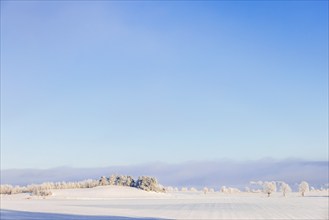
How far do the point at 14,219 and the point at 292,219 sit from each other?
55.1ft

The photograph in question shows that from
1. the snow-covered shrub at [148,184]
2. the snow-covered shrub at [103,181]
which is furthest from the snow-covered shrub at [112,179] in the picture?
the snow-covered shrub at [148,184]

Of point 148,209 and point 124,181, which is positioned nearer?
point 148,209

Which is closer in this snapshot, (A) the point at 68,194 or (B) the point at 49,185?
(A) the point at 68,194

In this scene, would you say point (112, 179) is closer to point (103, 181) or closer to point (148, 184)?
point (103, 181)

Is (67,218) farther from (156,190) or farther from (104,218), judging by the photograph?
(156,190)

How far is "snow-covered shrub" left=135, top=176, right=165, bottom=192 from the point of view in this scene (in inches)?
3638

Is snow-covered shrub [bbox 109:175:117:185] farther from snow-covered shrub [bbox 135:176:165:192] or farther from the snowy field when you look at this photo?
the snowy field

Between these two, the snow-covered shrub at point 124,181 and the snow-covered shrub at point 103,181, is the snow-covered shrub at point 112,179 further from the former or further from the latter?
the snow-covered shrub at point 103,181

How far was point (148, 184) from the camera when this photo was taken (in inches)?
3679

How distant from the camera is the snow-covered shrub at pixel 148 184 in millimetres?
92400

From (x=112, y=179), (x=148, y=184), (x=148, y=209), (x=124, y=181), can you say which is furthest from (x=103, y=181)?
(x=148, y=209)

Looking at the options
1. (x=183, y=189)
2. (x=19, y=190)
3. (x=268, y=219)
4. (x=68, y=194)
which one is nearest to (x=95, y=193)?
(x=68, y=194)

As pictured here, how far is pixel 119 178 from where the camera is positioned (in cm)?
9550

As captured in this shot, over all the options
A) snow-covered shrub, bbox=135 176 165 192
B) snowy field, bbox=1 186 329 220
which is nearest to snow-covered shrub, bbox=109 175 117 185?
snow-covered shrub, bbox=135 176 165 192
